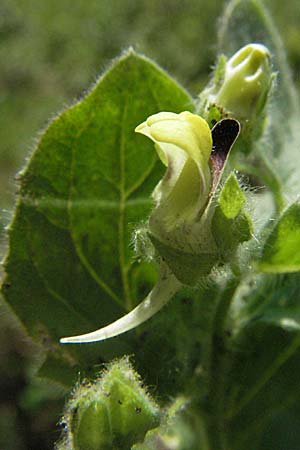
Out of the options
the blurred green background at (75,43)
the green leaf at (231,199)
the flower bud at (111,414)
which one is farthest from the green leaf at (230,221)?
the blurred green background at (75,43)

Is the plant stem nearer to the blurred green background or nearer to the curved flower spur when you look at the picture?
the curved flower spur

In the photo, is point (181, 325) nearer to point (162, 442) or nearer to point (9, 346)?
point (162, 442)

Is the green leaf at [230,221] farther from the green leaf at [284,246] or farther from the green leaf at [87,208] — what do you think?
the green leaf at [87,208]

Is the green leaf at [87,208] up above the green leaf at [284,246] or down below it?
above

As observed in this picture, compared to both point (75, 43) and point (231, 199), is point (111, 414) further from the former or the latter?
point (75, 43)

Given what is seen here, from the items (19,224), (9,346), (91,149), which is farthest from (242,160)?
(9,346)

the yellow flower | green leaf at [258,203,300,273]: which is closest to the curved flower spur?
the yellow flower
